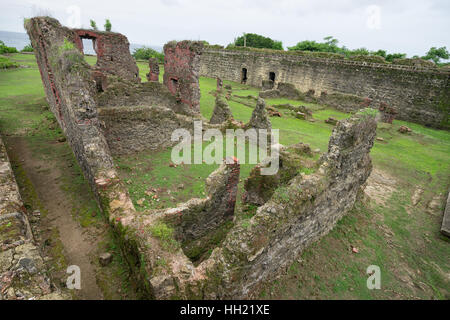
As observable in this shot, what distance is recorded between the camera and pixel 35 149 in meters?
8.80

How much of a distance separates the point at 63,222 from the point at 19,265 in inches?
94.2

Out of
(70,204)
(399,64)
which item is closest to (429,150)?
(399,64)

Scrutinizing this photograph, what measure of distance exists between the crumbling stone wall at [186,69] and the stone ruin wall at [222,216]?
19.4 feet

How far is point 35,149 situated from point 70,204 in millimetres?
4196

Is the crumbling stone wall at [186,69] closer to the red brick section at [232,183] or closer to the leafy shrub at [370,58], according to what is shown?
the red brick section at [232,183]

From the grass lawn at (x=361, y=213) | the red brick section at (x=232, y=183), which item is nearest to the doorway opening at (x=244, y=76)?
the grass lawn at (x=361, y=213)

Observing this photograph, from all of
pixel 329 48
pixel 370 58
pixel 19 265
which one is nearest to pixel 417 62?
pixel 370 58

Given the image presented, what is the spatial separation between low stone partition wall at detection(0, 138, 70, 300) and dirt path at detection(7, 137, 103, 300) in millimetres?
953

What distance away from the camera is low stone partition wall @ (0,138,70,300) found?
315 centimetres

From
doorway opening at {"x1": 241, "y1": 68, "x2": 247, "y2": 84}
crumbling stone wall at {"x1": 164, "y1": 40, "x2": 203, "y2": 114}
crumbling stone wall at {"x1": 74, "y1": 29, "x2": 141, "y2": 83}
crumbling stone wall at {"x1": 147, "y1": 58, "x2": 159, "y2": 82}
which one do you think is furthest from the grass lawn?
doorway opening at {"x1": 241, "y1": 68, "x2": 247, "y2": 84}

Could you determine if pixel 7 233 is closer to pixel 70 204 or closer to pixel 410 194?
pixel 70 204

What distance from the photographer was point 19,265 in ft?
11.2

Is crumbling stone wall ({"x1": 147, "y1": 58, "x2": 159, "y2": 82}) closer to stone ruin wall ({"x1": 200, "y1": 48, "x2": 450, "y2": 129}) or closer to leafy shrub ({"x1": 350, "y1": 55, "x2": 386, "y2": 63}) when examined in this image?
stone ruin wall ({"x1": 200, "y1": 48, "x2": 450, "y2": 129})

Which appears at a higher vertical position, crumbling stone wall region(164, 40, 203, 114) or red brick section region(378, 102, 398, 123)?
crumbling stone wall region(164, 40, 203, 114)
